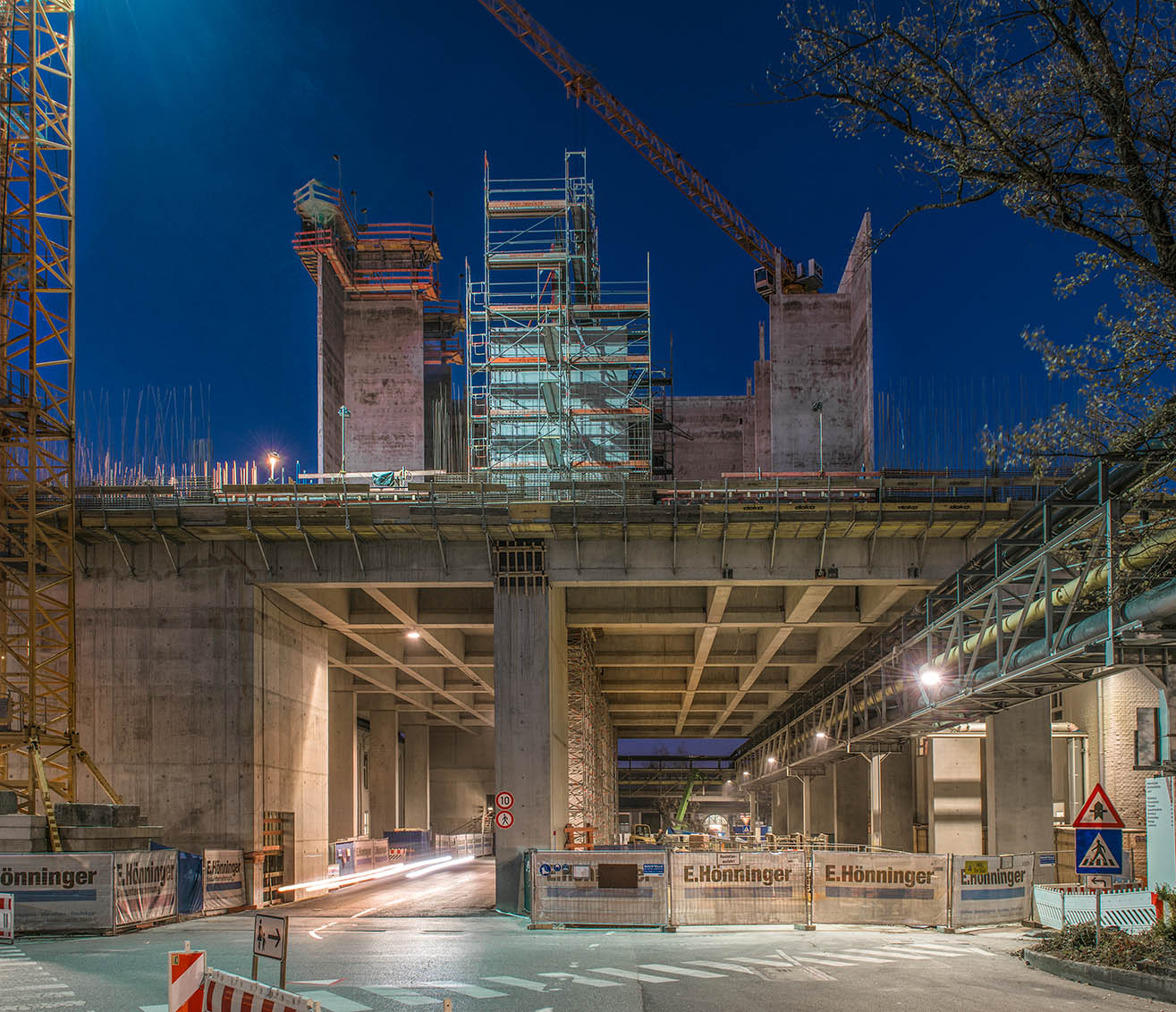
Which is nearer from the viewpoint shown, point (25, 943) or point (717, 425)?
point (25, 943)

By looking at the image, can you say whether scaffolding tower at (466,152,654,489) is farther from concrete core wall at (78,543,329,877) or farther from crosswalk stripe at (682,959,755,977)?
crosswalk stripe at (682,959,755,977)

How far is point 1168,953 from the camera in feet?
45.4

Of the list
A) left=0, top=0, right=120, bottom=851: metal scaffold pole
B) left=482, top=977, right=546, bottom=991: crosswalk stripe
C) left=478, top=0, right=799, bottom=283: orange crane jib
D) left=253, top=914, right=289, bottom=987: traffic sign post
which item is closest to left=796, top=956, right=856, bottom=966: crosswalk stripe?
left=482, top=977, right=546, bottom=991: crosswalk stripe

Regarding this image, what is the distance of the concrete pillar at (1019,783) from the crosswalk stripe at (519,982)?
66.7ft

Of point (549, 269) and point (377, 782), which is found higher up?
point (549, 269)

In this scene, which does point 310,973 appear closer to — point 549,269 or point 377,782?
point 549,269

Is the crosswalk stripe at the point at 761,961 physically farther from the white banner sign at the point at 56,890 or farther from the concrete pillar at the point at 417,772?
the concrete pillar at the point at 417,772

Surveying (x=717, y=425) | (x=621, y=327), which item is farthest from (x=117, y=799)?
(x=717, y=425)

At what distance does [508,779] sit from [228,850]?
7.21 metres

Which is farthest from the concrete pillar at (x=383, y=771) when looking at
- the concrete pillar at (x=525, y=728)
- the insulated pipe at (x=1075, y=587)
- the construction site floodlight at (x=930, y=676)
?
the insulated pipe at (x=1075, y=587)

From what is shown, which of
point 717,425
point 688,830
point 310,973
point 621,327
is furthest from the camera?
point 688,830

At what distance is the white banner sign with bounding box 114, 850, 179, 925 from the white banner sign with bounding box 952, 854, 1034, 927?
1559 centimetres

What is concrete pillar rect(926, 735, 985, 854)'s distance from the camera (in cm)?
3497

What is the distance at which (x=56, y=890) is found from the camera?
19.6 m
